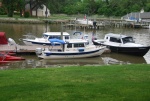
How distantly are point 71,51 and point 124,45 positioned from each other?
7497mm

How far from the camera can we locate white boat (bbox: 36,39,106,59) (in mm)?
27703

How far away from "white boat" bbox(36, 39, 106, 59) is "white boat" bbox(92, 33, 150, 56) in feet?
11.5

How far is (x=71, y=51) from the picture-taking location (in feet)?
93.0

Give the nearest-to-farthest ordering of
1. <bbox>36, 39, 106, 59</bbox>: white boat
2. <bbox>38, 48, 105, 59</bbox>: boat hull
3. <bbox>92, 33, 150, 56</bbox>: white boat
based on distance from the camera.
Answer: <bbox>38, 48, 105, 59</bbox>: boat hull → <bbox>36, 39, 106, 59</bbox>: white boat → <bbox>92, 33, 150, 56</bbox>: white boat

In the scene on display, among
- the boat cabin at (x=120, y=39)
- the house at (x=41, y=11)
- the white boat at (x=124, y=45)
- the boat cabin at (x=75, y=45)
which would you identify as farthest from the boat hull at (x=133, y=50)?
the house at (x=41, y=11)

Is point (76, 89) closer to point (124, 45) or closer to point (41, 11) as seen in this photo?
point (124, 45)

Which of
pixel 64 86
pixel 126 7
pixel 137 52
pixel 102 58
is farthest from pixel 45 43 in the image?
pixel 126 7

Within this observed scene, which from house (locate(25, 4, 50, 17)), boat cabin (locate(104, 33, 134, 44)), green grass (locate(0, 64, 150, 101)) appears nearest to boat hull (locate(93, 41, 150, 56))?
boat cabin (locate(104, 33, 134, 44))

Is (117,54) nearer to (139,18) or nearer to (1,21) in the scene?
(1,21)

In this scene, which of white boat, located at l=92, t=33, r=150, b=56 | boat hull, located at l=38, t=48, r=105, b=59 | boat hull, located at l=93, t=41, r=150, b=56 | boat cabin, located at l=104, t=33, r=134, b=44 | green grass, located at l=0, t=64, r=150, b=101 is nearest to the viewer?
green grass, located at l=0, t=64, r=150, b=101

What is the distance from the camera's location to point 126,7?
118 m

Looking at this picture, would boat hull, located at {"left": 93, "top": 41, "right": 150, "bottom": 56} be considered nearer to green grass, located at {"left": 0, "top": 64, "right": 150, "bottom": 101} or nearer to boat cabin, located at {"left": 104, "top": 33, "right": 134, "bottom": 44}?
boat cabin, located at {"left": 104, "top": 33, "right": 134, "bottom": 44}

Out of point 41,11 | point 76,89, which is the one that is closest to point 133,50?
point 76,89

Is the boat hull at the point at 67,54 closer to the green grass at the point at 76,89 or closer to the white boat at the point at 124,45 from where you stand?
the white boat at the point at 124,45
